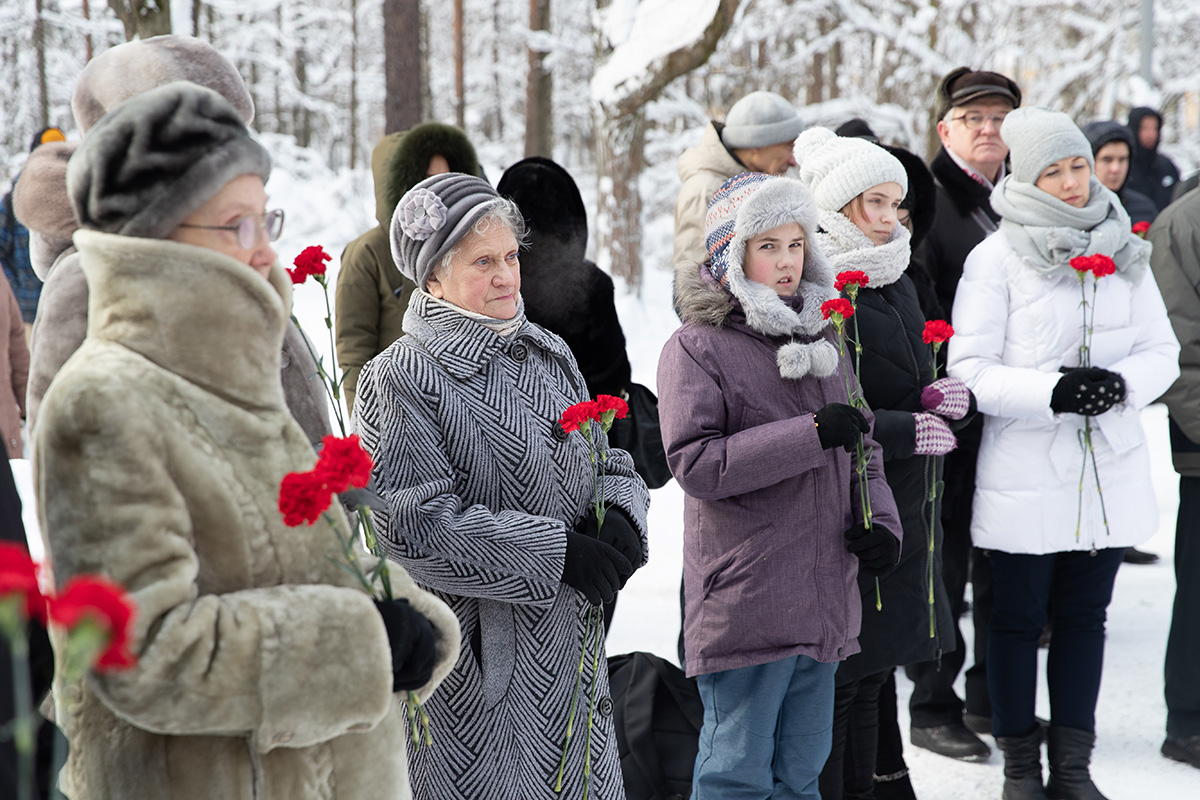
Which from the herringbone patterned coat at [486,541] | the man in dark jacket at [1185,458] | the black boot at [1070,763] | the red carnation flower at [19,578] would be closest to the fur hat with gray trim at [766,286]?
the herringbone patterned coat at [486,541]

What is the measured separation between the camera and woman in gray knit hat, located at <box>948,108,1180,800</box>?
3.53m

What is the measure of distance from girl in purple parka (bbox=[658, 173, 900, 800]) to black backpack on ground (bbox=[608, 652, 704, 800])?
0.36 meters

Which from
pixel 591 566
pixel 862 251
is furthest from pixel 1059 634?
pixel 591 566

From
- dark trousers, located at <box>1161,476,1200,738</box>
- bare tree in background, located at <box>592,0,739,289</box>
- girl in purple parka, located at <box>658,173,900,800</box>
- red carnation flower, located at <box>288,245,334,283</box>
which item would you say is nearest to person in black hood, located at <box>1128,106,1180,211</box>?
bare tree in background, located at <box>592,0,739,289</box>

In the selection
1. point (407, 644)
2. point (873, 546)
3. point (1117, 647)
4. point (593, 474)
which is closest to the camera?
point (407, 644)

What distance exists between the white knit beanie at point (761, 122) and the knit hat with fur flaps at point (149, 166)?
3322 millimetres

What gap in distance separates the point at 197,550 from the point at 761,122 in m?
3.56

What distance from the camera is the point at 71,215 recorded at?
2600 mm

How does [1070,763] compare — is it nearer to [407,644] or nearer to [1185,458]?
[1185,458]

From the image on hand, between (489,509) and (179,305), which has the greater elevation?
(179,305)

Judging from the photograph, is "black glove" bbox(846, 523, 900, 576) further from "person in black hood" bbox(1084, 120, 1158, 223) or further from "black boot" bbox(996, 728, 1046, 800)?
"person in black hood" bbox(1084, 120, 1158, 223)

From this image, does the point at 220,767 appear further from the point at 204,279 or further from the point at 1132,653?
the point at 1132,653

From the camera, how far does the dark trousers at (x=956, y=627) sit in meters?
4.10

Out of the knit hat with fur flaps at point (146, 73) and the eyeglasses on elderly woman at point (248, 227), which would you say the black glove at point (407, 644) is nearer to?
the eyeglasses on elderly woman at point (248, 227)
